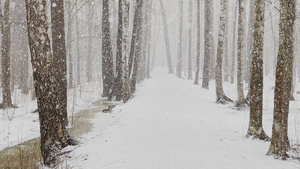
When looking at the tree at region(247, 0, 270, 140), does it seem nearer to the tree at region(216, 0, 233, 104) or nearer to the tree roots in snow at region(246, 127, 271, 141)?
the tree roots in snow at region(246, 127, 271, 141)

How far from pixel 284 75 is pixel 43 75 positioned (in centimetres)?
464

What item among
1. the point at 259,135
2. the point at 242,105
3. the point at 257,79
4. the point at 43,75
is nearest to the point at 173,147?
the point at 259,135

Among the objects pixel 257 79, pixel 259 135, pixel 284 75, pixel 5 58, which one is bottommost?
pixel 259 135

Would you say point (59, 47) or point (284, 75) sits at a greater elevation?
point (59, 47)

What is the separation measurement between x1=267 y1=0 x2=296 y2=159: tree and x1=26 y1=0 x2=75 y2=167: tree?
4.36 meters

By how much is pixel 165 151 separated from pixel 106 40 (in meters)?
12.9

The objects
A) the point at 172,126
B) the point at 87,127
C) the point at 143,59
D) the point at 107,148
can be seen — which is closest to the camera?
the point at 107,148

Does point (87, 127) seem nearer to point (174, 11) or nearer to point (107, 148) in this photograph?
point (107, 148)

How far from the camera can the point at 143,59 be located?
3056cm

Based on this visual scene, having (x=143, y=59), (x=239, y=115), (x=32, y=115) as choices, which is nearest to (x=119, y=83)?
(x=32, y=115)

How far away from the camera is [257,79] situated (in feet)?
23.5

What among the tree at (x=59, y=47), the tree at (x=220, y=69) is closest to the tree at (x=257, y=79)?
the tree at (x=59, y=47)

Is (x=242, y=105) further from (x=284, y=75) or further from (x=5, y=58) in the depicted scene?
(x=5, y=58)

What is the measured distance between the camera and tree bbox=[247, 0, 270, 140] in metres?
7.15
